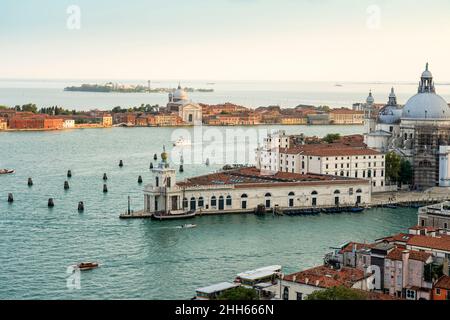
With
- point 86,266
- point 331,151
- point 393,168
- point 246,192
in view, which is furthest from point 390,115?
point 86,266

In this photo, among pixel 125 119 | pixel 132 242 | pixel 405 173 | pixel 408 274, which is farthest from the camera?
pixel 125 119

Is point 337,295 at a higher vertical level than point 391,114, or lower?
lower

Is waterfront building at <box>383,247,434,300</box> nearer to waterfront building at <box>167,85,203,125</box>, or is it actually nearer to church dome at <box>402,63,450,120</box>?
church dome at <box>402,63,450,120</box>

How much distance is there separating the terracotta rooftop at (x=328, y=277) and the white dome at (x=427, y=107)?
30.1 feet

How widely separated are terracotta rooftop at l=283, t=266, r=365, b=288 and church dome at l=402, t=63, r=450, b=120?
30.1 feet

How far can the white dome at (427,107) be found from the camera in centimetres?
1369

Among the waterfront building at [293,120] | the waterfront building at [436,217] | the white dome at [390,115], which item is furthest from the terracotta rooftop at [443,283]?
the waterfront building at [293,120]

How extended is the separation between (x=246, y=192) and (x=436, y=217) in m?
3.38

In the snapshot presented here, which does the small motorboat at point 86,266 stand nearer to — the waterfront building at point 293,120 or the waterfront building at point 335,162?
the waterfront building at point 335,162

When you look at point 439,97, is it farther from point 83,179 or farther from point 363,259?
point 363,259

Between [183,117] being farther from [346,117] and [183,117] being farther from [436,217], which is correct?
[436,217]

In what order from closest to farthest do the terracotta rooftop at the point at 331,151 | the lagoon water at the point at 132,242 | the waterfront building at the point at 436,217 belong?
the lagoon water at the point at 132,242, the waterfront building at the point at 436,217, the terracotta rooftop at the point at 331,151

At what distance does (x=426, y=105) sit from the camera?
45.2 ft
